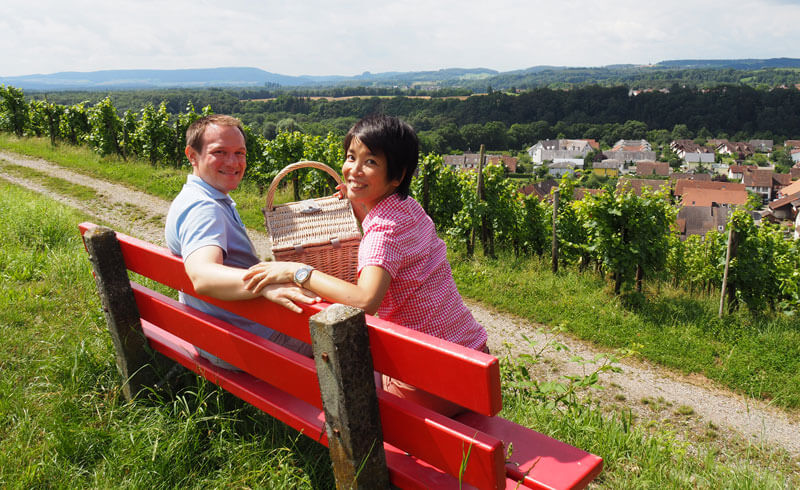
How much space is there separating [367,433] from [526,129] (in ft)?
383

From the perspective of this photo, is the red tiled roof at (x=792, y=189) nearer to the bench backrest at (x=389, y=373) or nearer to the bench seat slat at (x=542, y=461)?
the bench seat slat at (x=542, y=461)

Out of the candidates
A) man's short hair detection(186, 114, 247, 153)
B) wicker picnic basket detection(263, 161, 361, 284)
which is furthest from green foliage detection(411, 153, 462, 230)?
man's short hair detection(186, 114, 247, 153)

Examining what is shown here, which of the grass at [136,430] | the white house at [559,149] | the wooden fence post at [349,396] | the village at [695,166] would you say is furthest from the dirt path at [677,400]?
the white house at [559,149]

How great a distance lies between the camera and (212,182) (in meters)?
2.39

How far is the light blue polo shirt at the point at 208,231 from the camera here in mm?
1965

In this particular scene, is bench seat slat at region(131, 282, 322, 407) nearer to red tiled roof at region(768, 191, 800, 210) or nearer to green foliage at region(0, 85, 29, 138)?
green foliage at region(0, 85, 29, 138)

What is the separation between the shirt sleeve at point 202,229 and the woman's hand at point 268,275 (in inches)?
12.4

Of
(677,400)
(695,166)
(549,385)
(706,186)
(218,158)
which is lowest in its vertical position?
(695,166)

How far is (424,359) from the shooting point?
1.36 m

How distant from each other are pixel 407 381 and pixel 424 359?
10cm

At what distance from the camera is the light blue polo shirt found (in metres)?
1.96

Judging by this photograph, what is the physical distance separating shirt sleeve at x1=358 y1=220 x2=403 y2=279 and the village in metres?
52.3

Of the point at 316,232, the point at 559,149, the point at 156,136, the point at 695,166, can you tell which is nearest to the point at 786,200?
the point at 695,166

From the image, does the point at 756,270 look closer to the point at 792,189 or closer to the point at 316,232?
the point at 316,232
